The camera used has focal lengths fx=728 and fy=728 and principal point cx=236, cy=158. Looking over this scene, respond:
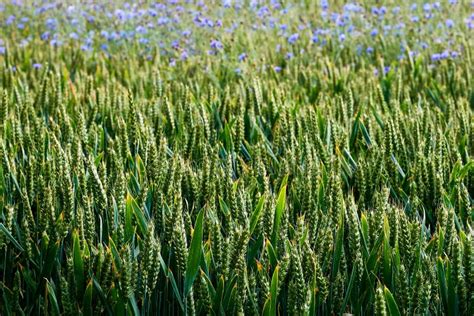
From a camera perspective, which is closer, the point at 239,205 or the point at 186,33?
the point at 239,205

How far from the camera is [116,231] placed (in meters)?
1.80

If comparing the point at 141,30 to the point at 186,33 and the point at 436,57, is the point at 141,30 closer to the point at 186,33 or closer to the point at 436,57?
the point at 186,33

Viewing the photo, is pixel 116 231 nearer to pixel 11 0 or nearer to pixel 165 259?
pixel 165 259

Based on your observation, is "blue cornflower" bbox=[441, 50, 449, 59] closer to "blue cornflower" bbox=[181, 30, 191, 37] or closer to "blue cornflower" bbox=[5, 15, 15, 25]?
"blue cornflower" bbox=[181, 30, 191, 37]

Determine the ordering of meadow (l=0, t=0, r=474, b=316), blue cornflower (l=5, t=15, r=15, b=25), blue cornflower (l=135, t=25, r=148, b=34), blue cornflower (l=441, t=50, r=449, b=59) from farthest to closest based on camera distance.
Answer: blue cornflower (l=5, t=15, r=15, b=25) → blue cornflower (l=135, t=25, r=148, b=34) → blue cornflower (l=441, t=50, r=449, b=59) → meadow (l=0, t=0, r=474, b=316)

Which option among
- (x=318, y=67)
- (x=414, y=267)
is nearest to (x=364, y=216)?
(x=414, y=267)

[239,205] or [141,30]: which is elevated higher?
[239,205]

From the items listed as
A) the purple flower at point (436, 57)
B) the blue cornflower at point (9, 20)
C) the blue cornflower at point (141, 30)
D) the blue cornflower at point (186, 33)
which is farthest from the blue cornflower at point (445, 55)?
the blue cornflower at point (9, 20)

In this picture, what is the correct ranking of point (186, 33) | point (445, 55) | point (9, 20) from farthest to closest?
point (9, 20) < point (186, 33) < point (445, 55)

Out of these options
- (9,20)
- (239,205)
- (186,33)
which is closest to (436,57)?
(186,33)

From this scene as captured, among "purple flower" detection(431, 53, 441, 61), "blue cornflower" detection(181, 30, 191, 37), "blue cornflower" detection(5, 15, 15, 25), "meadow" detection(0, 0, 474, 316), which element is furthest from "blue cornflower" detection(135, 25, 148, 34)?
"purple flower" detection(431, 53, 441, 61)

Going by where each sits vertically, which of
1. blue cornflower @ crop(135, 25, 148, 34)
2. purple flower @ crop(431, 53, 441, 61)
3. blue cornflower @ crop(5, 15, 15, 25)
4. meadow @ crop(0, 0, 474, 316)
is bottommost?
blue cornflower @ crop(5, 15, 15, 25)

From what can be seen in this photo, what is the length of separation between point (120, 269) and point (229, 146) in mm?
995

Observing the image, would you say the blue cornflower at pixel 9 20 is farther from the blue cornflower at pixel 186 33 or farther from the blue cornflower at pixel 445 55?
the blue cornflower at pixel 445 55
